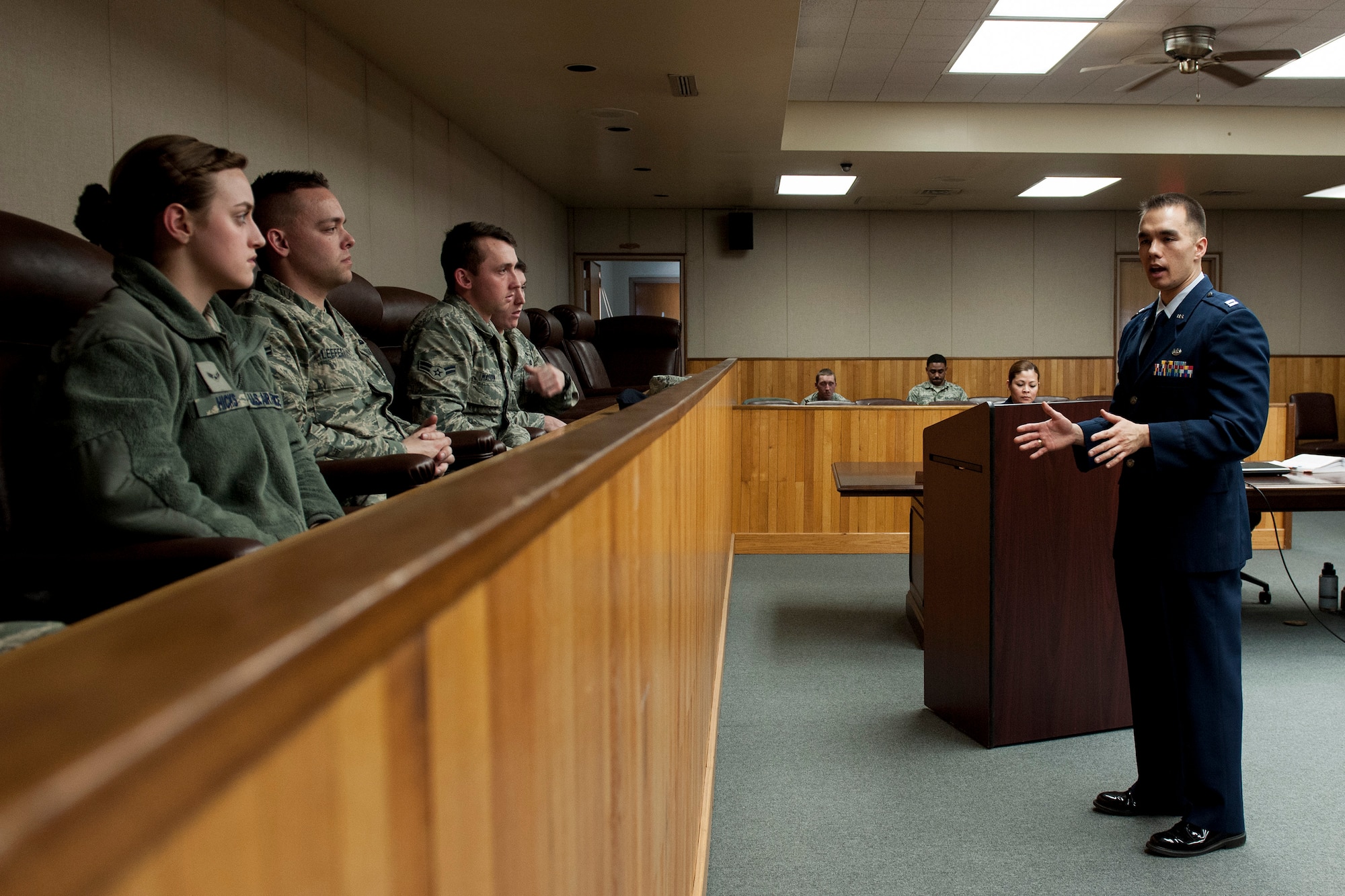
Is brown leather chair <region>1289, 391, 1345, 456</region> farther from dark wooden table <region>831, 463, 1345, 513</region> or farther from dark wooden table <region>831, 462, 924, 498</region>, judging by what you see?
dark wooden table <region>831, 462, 924, 498</region>

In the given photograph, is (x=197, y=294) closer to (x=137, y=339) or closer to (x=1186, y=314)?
(x=137, y=339)

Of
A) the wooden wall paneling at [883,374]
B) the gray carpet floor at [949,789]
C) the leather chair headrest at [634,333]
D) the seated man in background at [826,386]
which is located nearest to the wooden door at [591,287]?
the wooden wall paneling at [883,374]

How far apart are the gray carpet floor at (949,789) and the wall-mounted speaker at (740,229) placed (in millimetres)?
7022

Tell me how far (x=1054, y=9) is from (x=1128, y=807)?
4713mm

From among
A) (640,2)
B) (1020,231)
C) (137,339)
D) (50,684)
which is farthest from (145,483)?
(1020,231)

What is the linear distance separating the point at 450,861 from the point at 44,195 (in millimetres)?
3235

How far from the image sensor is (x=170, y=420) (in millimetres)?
1462

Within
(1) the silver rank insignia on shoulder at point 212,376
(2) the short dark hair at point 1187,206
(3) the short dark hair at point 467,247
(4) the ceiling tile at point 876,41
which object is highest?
(4) the ceiling tile at point 876,41

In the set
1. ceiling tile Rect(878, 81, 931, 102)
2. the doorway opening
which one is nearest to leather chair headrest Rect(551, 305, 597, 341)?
ceiling tile Rect(878, 81, 931, 102)

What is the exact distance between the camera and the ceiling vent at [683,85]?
5.50 meters

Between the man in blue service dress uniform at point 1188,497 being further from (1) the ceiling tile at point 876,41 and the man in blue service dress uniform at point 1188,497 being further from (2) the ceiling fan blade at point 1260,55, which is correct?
(1) the ceiling tile at point 876,41

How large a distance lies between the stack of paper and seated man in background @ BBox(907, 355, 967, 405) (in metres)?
4.05

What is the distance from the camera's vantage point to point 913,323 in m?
10.5

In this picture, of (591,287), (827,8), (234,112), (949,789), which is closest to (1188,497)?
(949,789)
